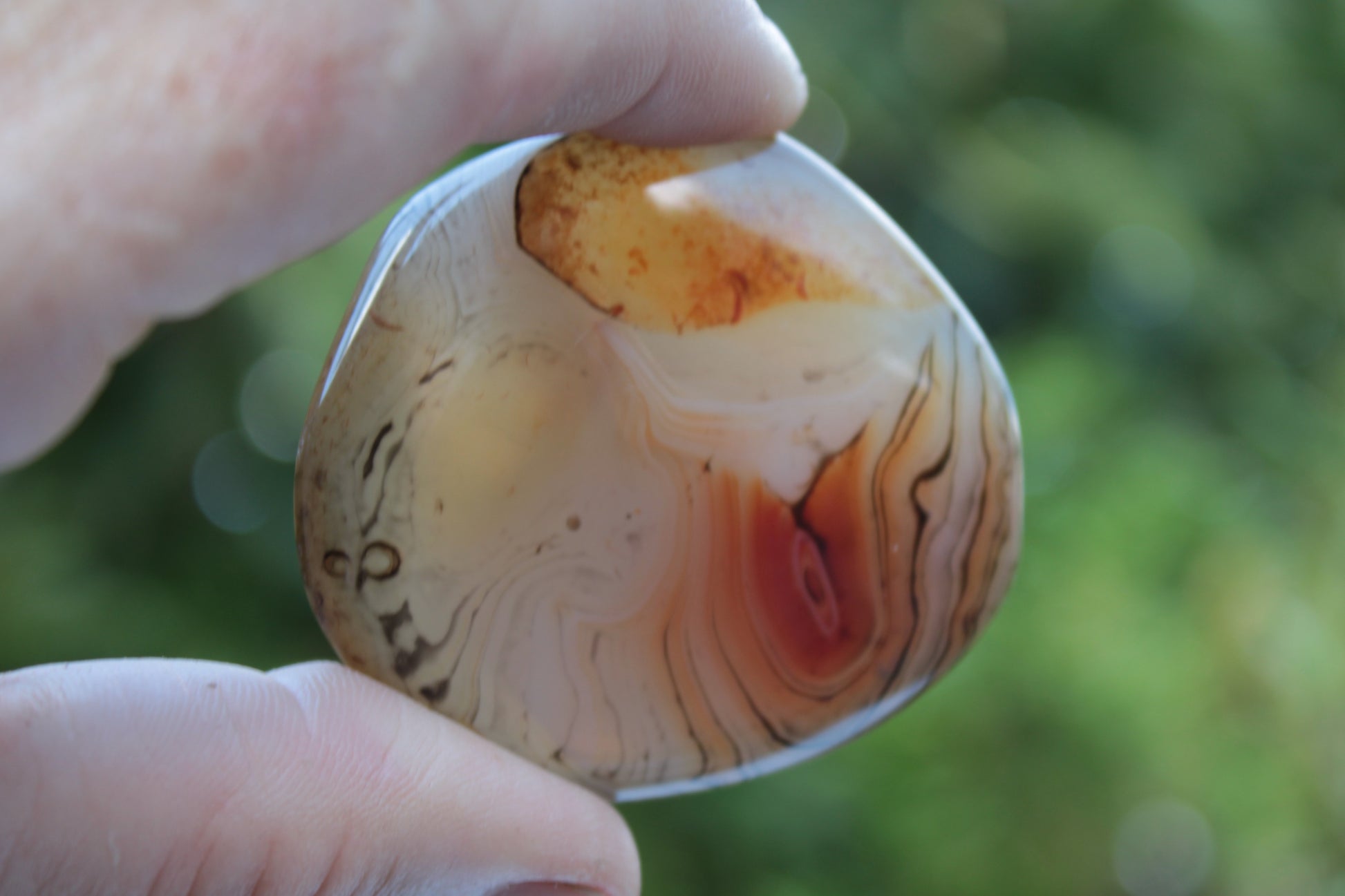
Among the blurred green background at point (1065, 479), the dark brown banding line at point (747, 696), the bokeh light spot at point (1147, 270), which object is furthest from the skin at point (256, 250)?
the bokeh light spot at point (1147, 270)

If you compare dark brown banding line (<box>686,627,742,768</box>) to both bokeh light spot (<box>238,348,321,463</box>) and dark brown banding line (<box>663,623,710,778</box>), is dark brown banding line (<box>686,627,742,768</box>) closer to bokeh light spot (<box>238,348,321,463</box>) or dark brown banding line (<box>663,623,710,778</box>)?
dark brown banding line (<box>663,623,710,778</box>)

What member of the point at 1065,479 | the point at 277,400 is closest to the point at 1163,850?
the point at 1065,479

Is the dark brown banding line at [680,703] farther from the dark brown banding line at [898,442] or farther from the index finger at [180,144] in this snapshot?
the index finger at [180,144]

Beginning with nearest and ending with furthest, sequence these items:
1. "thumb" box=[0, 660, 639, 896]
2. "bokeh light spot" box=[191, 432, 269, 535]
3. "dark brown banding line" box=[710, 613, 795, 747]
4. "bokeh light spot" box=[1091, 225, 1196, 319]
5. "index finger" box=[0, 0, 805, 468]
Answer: "index finger" box=[0, 0, 805, 468] → "thumb" box=[0, 660, 639, 896] → "dark brown banding line" box=[710, 613, 795, 747] → "bokeh light spot" box=[191, 432, 269, 535] → "bokeh light spot" box=[1091, 225, 1196, 319]

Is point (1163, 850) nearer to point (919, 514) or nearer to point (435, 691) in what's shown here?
point (919, 514)

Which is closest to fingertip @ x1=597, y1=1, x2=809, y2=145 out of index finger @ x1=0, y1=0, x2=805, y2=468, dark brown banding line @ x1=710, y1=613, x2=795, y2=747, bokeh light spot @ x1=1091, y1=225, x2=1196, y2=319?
index finger @ x1=0, y1=0, x2=805, y2=468

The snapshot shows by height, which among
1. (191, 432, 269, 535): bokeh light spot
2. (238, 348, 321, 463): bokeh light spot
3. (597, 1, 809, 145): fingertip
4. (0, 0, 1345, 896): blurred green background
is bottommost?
(0, 0, 1345, 896): blurred green background

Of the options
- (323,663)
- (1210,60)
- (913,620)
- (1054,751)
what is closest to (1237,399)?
(1210,60)

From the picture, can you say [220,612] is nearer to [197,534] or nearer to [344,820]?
[197,534]
